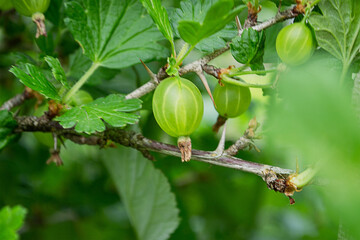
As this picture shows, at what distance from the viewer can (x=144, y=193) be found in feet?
2.51

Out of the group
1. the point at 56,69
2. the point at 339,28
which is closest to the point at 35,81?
the point at 56,69

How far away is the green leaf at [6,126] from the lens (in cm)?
56

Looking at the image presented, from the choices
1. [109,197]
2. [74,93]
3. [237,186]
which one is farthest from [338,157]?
[237,186]

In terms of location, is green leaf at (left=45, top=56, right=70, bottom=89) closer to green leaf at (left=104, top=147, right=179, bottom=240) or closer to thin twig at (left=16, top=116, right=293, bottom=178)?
thin twig at (left=16, top=116, right=293, bottom=178)

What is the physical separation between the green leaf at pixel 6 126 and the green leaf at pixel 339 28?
0.42m

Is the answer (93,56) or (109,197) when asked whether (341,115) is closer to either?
(93,56)

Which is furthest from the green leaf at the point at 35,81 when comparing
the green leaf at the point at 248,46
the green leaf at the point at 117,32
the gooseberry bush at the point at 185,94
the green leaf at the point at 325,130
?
the green leaf at the point at 325,130

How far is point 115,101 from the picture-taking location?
1.76 ft

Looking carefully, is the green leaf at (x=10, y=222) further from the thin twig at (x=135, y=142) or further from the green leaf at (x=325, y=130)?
the green leaf at (x=325, y=130)

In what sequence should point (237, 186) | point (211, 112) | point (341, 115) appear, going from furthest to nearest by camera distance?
point (211, 112) < point (237, 186) < point (341, 115)

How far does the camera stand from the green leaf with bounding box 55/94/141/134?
19.3 inches

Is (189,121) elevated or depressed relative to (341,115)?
depressed

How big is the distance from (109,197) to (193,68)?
29.0 inches

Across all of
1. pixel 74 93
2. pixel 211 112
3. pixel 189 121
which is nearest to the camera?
pixel 189 121
